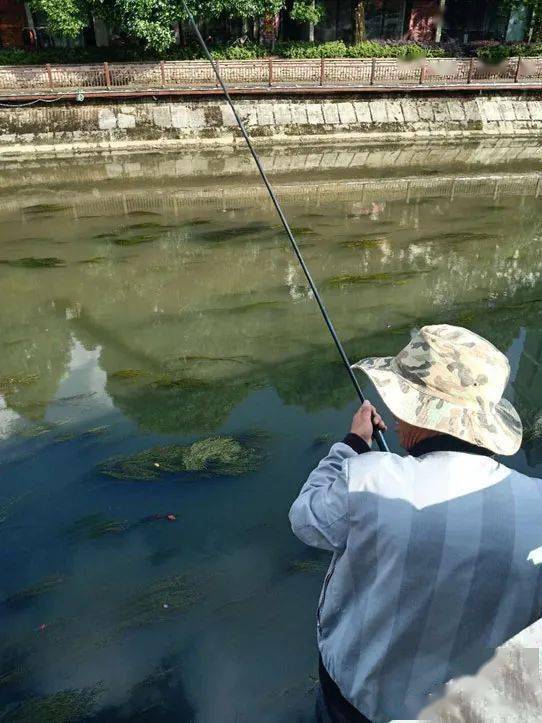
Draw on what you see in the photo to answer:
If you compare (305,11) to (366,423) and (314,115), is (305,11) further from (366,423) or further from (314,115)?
(366,423)

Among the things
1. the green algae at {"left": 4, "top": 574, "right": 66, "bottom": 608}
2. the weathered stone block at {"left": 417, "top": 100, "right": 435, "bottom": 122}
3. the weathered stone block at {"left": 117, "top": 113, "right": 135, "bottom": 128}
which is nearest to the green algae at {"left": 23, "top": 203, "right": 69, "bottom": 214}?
the weathered stone block at {"left": 117, "top": 113, "right": 135, "bottom": 128}

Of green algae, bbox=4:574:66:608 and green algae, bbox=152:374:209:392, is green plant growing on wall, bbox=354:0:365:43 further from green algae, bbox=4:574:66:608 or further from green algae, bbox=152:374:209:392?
green algae, bbox=4:574:66:608

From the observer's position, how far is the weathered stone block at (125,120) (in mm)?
15477

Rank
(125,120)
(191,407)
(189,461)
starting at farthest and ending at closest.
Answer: (125,120) → (191,407) → (189,461)

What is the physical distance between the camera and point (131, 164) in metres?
14.2

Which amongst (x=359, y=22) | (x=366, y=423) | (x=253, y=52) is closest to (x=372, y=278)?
(x=366, y=423)

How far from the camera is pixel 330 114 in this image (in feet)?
54.7

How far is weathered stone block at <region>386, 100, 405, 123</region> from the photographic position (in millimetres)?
16906

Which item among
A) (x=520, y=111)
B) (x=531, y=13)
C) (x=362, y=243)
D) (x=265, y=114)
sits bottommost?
(x=362, y=243)

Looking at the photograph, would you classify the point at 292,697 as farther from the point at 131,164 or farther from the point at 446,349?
the point at 131,164

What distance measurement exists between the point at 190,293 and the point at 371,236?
3631 mm

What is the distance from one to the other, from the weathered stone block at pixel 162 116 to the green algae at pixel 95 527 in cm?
1462

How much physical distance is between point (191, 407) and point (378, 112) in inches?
596

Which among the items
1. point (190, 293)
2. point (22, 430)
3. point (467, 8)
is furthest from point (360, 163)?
point (467, 8)
